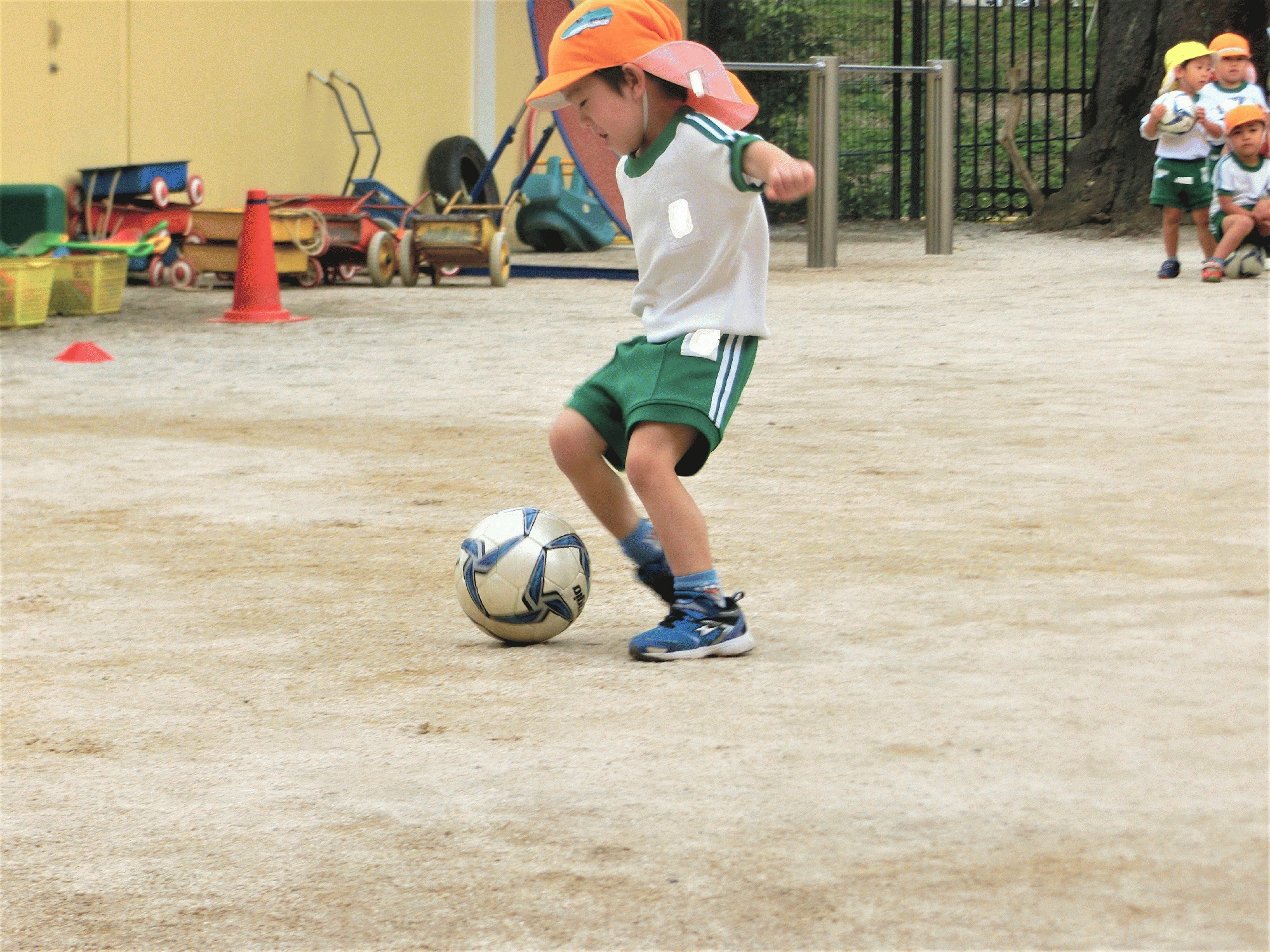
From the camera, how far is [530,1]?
12.5 metres

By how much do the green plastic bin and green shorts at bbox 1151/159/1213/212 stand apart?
7.12m

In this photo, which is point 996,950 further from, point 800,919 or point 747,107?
point 747,107

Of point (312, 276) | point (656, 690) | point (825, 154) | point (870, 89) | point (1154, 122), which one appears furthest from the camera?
point (870, 89)

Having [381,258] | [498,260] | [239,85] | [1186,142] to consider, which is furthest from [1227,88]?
[239,85]

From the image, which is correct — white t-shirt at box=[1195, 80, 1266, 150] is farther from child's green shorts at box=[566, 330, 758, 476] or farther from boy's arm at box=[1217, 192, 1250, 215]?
child's green shorts at box=[566, 330, 758, 476]

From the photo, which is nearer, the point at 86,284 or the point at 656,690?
the point at 656,690

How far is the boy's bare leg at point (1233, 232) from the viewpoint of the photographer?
34.5ft

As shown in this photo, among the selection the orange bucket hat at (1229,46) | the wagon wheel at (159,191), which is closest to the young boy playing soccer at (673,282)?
the orange bucket hat at (1229,46)

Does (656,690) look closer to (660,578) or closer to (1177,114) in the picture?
(660,578)

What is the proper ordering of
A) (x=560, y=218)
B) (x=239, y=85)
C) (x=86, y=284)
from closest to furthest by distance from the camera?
(x=86, y=284) → (x=239, y=85) → (x=560, y=218)

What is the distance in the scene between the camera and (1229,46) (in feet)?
35.4

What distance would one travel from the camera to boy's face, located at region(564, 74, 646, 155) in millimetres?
3346

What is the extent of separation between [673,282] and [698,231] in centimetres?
12

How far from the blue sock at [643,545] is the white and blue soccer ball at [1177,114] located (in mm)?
8158
